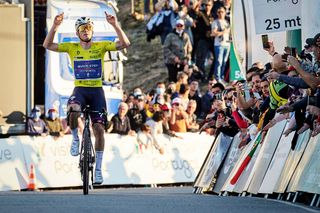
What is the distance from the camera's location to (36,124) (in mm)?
28000

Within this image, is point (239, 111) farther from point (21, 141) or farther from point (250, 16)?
point (21, 141)

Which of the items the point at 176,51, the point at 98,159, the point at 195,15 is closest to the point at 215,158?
the point at 98,159

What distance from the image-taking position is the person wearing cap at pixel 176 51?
34.5 meters

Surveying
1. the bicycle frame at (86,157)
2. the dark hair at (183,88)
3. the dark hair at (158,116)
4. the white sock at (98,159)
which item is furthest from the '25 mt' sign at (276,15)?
the dark hair at (183,88)

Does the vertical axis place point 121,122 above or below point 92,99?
below

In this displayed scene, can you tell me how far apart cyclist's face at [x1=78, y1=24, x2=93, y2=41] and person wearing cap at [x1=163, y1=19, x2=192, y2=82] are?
15.0 metres

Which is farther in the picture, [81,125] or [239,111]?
[81,125]

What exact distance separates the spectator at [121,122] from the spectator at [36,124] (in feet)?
4.60

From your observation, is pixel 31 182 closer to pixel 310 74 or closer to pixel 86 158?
pixel 86 158

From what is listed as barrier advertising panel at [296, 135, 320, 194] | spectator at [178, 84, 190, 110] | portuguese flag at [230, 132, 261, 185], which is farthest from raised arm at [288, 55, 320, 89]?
spectator at [178, 84, 190, 110]

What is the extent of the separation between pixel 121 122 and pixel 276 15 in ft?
24.7

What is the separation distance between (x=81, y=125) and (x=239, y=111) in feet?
24.1

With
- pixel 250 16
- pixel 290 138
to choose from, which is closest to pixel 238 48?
pixel 250 16

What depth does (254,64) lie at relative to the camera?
21.8 metres
